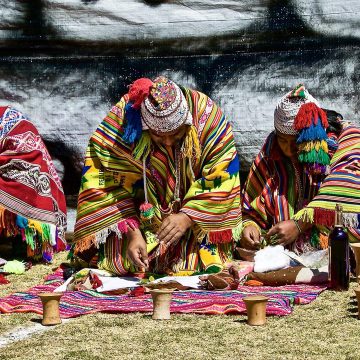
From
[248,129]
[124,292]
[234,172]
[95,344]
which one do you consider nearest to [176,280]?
[124,292]

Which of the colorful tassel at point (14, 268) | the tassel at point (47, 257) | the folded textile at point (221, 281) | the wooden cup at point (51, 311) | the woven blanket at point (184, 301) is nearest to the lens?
the wooden cup at point (51, 311)

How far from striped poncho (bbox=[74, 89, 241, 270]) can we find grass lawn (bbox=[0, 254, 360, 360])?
108cm

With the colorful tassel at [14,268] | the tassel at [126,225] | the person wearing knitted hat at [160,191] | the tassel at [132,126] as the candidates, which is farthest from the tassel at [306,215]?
the colorful tassel at [14,268]

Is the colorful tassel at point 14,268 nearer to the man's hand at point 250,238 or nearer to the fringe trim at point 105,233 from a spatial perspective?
the fringe trim at point 105,233

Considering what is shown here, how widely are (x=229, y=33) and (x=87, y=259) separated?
241cm

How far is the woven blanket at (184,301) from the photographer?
510cm

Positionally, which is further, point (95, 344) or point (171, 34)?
point (171, 34)

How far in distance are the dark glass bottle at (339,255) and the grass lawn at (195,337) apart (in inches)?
12.6

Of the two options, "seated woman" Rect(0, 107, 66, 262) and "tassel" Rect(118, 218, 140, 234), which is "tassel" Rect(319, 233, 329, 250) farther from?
"seated woman" Rect(0, 107, 66, 262)

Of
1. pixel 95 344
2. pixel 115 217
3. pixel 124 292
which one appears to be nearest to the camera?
pixel 95 344

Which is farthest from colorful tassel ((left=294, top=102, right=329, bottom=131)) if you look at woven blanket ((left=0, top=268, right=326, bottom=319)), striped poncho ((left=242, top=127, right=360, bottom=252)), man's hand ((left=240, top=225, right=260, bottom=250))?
woven blanket ((left=0, top=268, right=326, bottom=319))

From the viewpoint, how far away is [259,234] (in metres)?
6.41

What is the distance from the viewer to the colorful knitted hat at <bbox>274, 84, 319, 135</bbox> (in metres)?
6.31

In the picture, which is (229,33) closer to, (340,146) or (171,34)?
(171,34)
